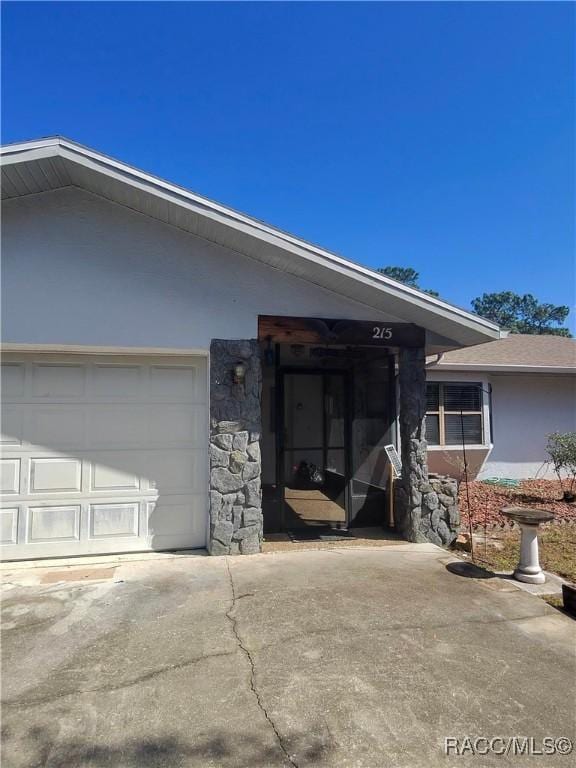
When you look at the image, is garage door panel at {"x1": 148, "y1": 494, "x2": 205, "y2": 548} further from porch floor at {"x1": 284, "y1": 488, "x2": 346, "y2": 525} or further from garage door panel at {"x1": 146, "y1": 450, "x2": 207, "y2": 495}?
porch floor at {"x1": 284, "y1": 488, "x2": 346, "y2": 525}

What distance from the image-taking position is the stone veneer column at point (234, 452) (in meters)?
5.43

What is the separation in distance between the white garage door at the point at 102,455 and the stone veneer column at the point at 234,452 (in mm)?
359

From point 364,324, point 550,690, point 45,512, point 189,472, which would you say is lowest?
point 550,690

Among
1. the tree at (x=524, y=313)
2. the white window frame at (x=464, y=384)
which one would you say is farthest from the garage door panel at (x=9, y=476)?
the tree at (x=524, y=313)

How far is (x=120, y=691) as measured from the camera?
283cm

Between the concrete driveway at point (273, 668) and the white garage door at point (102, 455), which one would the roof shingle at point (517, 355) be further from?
the concrete driveway at point (273, 668)

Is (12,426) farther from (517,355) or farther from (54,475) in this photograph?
(517,355)

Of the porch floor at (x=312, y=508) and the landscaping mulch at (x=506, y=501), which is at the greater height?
the porch floor at (x=312, y=508)

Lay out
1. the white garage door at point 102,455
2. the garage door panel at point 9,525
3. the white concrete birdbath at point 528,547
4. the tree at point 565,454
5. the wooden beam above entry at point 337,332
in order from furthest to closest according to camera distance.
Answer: the tree at point 565,454, the wooden beam above entry at point 337,332, the white garage door at point 102,455, the garage door panel at point 9,525, the white concrete birdbath at point 528,547

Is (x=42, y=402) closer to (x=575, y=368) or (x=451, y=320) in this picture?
(x=451, y=320)

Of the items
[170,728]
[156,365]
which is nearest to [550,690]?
[170,728]

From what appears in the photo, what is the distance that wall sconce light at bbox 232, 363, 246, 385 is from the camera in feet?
17.9

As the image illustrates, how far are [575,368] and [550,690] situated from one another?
1023cm

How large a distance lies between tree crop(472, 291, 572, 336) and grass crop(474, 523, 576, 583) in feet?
163
